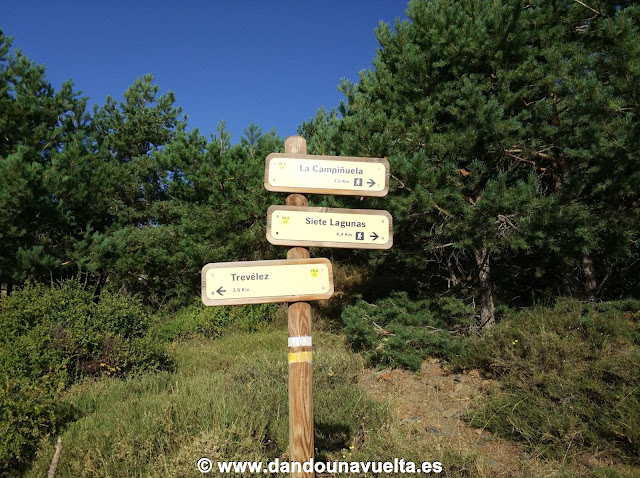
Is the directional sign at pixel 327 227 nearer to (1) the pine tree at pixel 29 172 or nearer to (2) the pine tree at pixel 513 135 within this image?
(2) the pine tree at pixel 513 135

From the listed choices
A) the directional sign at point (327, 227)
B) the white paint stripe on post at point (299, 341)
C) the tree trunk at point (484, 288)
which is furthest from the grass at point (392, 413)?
the directional sign at point (327, 227)

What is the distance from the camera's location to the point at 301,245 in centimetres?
264

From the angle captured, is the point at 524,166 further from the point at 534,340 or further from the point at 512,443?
the point at 512,443

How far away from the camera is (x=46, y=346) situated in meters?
5.14

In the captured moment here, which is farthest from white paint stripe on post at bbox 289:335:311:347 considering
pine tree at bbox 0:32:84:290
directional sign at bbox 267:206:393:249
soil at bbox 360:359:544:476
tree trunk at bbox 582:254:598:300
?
pine tree at bbox 0:32:84:290

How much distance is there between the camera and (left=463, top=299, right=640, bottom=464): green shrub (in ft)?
11.2

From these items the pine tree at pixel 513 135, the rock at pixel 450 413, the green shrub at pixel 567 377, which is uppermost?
the pine tree at pixel 513 135

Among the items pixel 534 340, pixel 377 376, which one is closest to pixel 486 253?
pixel 534 340

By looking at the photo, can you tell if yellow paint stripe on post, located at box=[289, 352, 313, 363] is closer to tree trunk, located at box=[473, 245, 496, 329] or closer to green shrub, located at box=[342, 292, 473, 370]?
green shrub, located at box=[342, 292, 473, 370]

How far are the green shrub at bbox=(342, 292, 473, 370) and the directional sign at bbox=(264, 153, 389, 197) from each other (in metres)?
3.31

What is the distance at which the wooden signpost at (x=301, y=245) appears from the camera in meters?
2.52

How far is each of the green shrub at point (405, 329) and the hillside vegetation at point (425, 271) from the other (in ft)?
0.11

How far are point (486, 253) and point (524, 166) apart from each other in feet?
4.68

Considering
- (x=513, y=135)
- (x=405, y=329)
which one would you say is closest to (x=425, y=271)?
(x=405, y=329)
